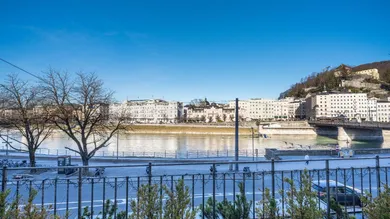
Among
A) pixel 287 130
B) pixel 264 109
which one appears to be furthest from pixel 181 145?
pixel 264 109

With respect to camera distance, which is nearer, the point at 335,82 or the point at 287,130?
the point at 287,130

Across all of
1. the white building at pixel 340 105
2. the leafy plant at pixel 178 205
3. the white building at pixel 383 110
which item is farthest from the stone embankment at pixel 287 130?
the leafy plant at pixel 178 205

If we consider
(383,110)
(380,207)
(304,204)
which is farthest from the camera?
(383,110)

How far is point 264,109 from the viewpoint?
5034 inches

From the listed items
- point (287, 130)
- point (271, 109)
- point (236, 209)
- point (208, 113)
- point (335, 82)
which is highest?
point (335, 82)

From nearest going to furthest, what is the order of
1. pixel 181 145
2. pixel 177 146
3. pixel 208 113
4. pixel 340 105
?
1. pixel 177 146
2. pixel 181 145
3. pixel 340 105
4. pixel 208 113

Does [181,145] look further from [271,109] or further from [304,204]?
[271,109]

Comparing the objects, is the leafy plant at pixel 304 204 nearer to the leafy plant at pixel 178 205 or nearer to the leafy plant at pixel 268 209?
the leafy plant at pixel 268 209

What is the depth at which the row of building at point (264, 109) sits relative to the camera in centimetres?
10506

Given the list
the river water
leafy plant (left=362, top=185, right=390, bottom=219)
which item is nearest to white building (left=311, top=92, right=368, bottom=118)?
the river water

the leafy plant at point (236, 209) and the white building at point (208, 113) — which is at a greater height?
the white building at point (208, 113)

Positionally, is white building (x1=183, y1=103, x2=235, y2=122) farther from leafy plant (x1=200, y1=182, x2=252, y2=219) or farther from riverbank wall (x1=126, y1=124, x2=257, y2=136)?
leafy plant (x1=200, y1=182, x2=252, y2=219)

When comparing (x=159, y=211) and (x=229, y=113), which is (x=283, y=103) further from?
(x=159, y=211)

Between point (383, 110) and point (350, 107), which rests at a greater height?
point (350, 107)
